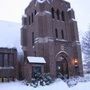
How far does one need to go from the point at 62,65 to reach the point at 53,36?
590 cm

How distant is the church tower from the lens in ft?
116

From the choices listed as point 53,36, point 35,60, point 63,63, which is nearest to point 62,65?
point 63,63

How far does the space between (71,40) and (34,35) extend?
7.55m

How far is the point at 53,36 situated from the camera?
122 feet

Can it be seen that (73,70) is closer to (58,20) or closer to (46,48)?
(46,48)

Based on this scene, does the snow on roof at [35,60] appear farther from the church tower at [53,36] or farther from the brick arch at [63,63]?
the brick arch at [63,63]

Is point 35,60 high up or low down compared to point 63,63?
up

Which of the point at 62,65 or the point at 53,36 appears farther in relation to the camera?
the point at 62,65

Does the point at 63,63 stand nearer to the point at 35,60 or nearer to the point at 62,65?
the point at 62,65

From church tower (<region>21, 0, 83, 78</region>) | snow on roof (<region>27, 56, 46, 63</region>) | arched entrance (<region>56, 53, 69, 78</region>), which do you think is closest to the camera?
snow on roof (<region>27, 56, 46, 63</region>)

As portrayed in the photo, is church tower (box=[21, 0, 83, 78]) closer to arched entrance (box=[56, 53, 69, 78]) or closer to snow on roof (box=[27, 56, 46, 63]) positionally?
arched entrance (box=[56, 53, 69, 78])

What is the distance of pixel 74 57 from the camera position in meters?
39.5

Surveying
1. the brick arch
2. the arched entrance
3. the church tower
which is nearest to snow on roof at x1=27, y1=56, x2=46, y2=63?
the church tower

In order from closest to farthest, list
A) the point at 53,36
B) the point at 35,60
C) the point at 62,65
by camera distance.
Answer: the point at 35,60 → the point at 53,36 → the point at 62,65
